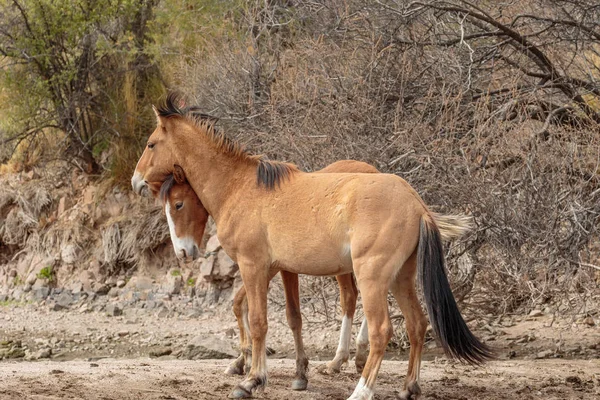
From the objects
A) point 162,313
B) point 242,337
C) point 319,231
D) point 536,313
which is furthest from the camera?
point 162,313

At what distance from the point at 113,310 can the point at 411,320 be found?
8.31 metres

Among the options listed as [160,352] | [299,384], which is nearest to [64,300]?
[160,352]

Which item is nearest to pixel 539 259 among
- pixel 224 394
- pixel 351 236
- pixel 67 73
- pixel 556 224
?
pixel 556 224

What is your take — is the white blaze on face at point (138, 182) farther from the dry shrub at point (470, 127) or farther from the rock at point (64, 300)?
the rock at point (64, 300)

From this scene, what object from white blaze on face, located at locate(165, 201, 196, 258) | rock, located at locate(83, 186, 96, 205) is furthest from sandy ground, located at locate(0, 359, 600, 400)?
rock, located at locate(83, 186, 96, 205)

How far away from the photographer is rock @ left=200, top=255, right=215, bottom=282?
44.6ft

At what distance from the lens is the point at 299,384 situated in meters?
6.52

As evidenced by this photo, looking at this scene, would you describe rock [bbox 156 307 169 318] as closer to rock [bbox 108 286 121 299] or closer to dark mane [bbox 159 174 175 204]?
rock [bbox 108 286 121 299]

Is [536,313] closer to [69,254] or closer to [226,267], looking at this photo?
[226,267]

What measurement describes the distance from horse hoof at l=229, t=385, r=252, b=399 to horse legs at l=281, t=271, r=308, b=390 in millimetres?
508

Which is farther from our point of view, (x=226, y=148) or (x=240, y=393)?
(x=226, y=148)

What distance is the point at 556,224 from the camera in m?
7.64

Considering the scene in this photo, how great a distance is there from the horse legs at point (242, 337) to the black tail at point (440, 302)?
1.72 m

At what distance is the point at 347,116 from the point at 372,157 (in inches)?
22.5
